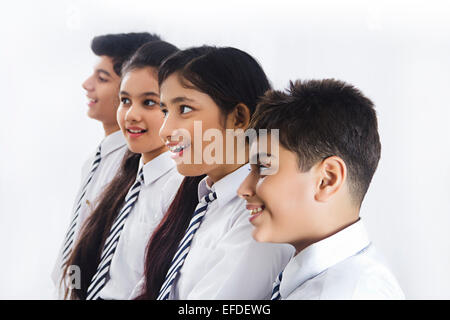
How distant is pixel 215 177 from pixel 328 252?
0.70 feet

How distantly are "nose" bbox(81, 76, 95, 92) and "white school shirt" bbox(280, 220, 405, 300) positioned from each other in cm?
57


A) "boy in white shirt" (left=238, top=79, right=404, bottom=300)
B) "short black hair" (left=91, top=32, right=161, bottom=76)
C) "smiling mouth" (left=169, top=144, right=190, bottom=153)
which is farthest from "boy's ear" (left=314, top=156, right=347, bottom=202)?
"short black hair" (left=91, top=32, right=161, bottom=76)

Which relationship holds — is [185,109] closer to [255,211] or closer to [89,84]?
[255,211]

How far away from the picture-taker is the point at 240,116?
721mm

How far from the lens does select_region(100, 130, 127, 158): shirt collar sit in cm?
104

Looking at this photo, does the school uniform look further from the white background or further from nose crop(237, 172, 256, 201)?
the white background

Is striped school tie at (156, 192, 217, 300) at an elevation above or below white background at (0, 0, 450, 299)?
below

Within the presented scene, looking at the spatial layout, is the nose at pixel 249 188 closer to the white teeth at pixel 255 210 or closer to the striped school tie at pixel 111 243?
the white teeth at pixel 255 210

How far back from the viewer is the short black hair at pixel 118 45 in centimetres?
100

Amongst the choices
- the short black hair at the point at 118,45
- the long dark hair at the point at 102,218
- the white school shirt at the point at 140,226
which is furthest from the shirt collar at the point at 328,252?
the short black hair at the point at 118,45

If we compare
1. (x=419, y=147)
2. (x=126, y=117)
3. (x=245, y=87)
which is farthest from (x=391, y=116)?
(x=126, y=117)

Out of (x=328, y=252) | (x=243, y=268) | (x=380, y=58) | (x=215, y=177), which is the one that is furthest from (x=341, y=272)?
(x=380, y=58)

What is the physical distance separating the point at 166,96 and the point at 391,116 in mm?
305

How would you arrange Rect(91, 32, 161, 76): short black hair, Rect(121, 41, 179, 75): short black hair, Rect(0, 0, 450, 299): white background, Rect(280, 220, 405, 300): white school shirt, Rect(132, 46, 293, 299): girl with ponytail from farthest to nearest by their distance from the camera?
Rect(91, 32, 161, 76): short black hair < Rect(121, 41, 179, 75): short black hair < Rect(0, 0, 450, 299): white background < Rect(132, 46, 293, 299): girl with ponytail < Rect(280, 220, 405, 300): white school shirt
